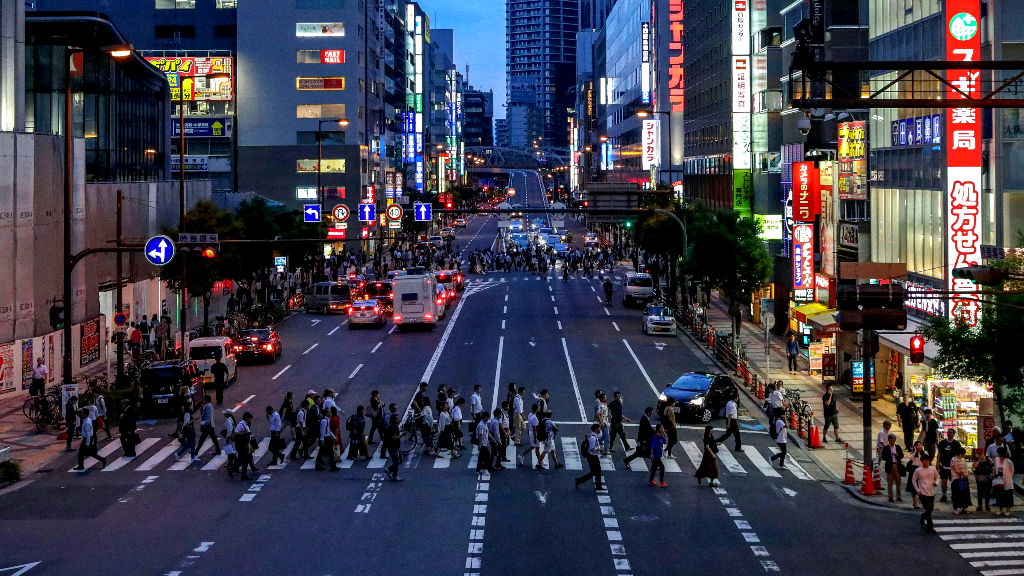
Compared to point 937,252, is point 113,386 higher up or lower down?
lower down

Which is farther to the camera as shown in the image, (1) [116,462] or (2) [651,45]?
(2) [651,45]

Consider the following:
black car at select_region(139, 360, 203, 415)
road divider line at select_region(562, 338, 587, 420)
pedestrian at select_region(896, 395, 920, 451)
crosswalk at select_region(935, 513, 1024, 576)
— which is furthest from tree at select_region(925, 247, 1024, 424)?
black car at select_region(139, 360, 203, 415)

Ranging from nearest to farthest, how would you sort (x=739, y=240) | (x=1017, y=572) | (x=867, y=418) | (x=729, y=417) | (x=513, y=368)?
(x=1017, y=572) → (x=867, y=418) → (x=729, y=417) → (x=513, y=368) → (x=739, y=240)

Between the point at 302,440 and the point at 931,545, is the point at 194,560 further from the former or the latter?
the point at 931,545

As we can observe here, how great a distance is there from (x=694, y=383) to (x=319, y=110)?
91975 mm

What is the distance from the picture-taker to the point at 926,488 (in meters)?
22.9

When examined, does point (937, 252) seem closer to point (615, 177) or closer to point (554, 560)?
point (554, 560)

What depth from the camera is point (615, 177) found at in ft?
554

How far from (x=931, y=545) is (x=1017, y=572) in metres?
2.04

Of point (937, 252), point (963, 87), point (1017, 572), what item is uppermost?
point (963, 87)

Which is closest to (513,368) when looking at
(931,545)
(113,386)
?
(113,386)

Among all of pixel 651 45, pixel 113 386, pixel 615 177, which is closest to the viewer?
pixel 113 386

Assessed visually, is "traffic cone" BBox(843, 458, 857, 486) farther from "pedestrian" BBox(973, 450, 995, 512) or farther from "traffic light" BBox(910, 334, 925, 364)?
"traffic light" BBox(910, 334, 925, 364)

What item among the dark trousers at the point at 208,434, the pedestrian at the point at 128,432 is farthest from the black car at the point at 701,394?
the pedestrian at the point at 128,432
